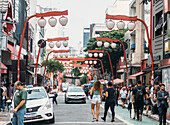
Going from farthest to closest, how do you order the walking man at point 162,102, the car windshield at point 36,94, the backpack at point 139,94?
the backpack at point 139,94 → the car windshield at point 36,94 → the walking man at point 162,102

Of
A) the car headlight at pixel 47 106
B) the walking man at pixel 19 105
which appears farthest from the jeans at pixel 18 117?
the car headlight at pixel 47 106

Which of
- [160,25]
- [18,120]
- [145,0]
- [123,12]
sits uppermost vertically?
[123,12]

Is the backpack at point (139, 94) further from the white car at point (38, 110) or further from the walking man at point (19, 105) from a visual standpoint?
the walking man at point (19, 105)

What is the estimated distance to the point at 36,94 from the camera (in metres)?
16.6

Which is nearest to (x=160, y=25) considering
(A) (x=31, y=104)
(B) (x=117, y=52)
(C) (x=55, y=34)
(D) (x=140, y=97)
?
(D) (x=140, y=97)

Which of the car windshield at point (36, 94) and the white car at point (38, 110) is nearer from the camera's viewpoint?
the white car at point (38, 110)

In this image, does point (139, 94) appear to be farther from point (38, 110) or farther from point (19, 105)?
point (19, 105)

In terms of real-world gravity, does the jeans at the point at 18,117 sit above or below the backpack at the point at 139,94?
below

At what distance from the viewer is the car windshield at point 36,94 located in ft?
53.4

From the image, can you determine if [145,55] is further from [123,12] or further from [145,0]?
[123,12]

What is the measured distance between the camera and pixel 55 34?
131m

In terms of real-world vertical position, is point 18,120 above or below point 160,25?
below

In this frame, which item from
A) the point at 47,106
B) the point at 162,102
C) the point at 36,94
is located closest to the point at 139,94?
the point at 162,102

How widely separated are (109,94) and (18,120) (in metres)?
6.55
